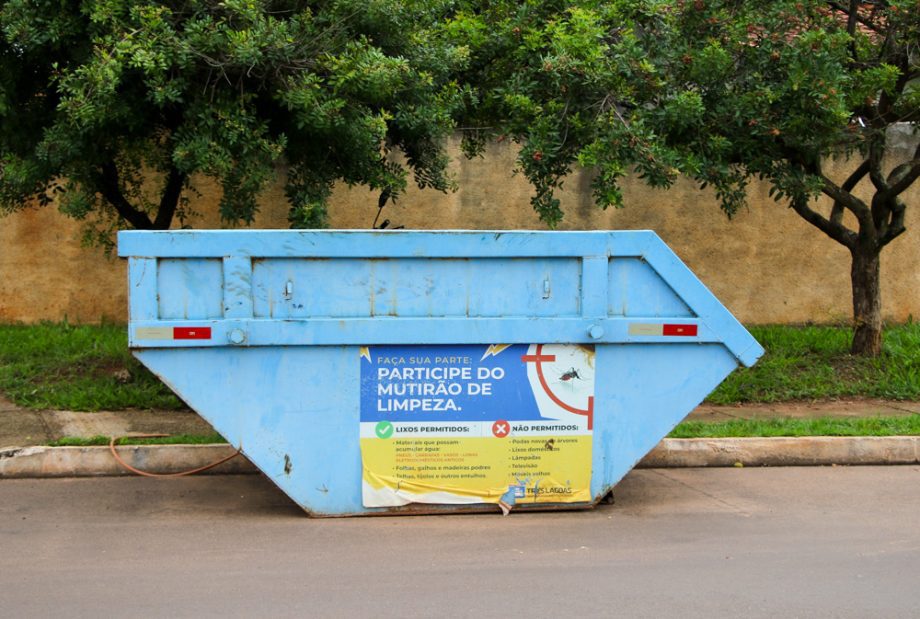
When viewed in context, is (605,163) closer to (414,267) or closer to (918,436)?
(414,267)

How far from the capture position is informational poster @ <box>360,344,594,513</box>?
583cm

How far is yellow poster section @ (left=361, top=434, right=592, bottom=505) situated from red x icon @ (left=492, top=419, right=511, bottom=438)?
0.03m

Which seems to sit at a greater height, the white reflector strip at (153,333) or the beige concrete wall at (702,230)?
the beige concrete wall at (702,230)

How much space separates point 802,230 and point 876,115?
9.25ft

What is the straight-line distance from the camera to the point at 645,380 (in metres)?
6.00

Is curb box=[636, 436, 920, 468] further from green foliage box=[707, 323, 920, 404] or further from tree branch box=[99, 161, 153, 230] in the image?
tree branch box=[99, 161, 153, 230]

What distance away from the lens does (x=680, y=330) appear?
234 inches

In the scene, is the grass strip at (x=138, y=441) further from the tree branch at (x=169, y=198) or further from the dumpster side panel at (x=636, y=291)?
the dumpster side panel at (x=636, y=291)

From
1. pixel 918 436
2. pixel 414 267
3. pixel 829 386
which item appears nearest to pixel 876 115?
pixel 829 386

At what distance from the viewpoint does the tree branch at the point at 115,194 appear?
8440mm

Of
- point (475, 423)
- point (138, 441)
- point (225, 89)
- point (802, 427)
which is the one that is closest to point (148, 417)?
point (138, 441)

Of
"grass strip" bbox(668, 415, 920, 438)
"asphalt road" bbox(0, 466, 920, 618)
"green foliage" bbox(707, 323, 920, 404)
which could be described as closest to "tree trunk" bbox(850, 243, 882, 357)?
"green foliage" bbox(707, 323, 920, 404)

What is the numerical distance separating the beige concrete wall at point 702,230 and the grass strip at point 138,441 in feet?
14.4

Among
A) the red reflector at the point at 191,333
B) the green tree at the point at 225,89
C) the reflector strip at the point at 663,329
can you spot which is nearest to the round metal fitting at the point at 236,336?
the red reflector at the point at 191,333
